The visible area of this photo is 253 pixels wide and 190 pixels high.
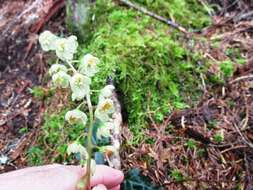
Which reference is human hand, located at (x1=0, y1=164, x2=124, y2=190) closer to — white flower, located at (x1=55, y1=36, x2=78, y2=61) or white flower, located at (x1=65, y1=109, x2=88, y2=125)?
white flower, located at (x1=65, y1=109, x2=88, y2=125)

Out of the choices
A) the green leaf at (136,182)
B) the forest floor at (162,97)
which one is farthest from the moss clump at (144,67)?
the green leaf at (136,182)

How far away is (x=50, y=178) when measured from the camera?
1776mm

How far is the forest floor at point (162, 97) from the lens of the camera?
8.84 feet

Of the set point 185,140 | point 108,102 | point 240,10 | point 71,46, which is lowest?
point 185,140

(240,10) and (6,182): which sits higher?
(240,10)

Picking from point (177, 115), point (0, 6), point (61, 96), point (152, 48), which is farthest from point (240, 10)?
point (0, 6)

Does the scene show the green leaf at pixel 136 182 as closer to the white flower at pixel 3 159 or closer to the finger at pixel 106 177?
the finger at pixel 106 177

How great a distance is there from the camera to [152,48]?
122 inches

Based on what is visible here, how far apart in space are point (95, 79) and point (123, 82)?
7.9 inches

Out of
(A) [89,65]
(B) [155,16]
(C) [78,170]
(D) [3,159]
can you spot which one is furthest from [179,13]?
(C) [78,170]

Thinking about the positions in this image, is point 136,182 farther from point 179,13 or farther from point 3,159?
point 179,13

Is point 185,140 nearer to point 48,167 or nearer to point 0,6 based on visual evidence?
point 48,167

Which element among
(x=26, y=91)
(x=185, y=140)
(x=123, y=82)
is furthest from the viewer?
(x=26, y=91)

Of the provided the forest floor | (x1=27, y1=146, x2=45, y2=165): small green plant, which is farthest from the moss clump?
(x1=27, y1=146, x2=45, y2=165): small green plant
